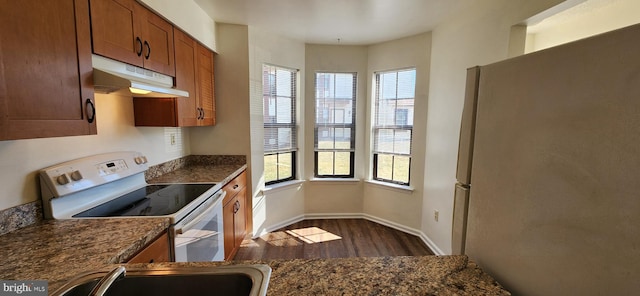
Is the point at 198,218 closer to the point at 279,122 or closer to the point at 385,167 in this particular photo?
the point at 279,122

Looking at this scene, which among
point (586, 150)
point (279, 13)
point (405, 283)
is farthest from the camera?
point (279, 13)

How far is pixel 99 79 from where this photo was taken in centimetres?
125

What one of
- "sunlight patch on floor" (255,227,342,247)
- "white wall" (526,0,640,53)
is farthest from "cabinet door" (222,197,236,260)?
"white wall" (526,0,640,53)

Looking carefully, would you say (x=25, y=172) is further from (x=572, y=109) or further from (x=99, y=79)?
(x=572, y=109)

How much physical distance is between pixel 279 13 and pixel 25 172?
2.13 m

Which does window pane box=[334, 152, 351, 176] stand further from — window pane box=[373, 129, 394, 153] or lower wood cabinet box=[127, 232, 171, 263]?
lower wood cabinet box=[127, 232, 171, 263]

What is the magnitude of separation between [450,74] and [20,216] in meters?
3.20

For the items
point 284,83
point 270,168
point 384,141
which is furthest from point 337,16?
point 270,168

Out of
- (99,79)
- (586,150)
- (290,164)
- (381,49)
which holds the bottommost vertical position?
(290,164)

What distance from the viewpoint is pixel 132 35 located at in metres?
1.55

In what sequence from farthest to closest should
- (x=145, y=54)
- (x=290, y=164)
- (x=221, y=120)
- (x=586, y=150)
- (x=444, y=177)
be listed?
(x=290, y=164), (x=221, y=120), (x=444, y=177), (x=145, y=54), (x=586, y=150)

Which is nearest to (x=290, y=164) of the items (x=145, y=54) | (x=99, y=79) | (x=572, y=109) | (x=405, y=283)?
(x=145, y=54)

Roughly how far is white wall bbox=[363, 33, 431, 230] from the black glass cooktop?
2341 mm

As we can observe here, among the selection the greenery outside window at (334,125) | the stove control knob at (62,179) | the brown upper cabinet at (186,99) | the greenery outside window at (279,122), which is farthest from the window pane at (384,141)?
the stove control knob at (62,179)
